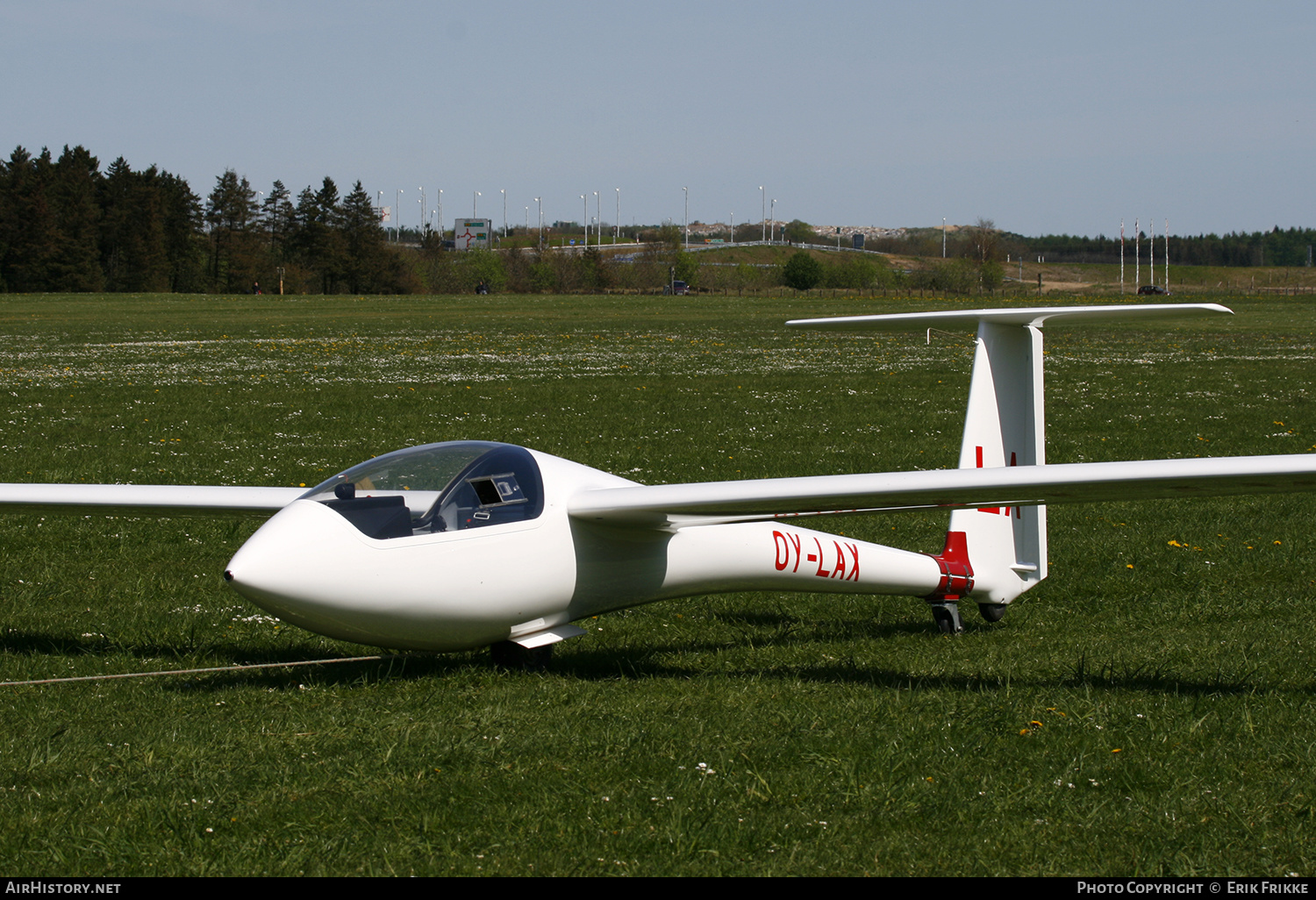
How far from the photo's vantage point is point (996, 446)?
921cm

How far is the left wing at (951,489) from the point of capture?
6105 millimetres

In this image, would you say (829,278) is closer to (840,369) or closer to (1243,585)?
(840,369)

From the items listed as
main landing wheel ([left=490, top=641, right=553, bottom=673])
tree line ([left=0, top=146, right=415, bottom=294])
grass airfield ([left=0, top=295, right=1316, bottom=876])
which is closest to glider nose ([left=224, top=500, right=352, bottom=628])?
grass airfield ([left=0, top=295, right=1316, bottom=876])

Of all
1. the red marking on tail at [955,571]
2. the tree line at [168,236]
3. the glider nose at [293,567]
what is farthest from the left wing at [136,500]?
the tree line at [168,236]

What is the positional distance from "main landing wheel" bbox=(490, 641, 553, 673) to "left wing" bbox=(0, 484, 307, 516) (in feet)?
6.05

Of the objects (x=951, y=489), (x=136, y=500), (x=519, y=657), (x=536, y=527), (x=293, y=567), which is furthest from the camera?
(x=136, y=500)

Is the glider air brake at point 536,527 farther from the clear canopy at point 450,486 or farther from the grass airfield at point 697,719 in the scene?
the grass airfield at point 697,719

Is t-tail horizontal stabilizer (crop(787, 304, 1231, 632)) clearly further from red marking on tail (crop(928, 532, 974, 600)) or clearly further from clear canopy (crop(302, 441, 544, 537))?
clear canopy (crop(302, 441, 544, 537))

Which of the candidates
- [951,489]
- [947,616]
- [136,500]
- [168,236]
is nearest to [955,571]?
[947,616]

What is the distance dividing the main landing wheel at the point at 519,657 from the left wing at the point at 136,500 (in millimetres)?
1845

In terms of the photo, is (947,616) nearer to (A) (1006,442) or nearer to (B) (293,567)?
(A) (1006,442)

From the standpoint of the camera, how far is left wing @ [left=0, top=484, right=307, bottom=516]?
7789 mm

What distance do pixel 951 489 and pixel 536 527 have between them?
7.68 ft

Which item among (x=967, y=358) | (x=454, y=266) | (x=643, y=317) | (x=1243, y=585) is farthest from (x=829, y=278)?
(x=1243, y=585)
